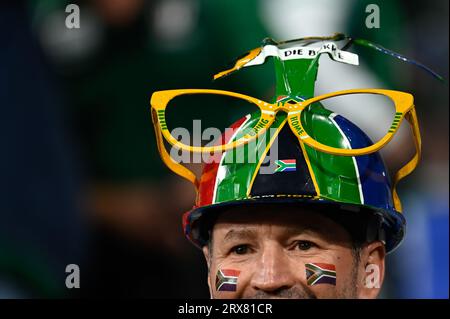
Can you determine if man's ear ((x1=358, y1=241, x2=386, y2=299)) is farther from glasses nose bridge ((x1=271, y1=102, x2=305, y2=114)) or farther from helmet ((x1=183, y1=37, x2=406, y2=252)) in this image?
glasses nose bridge ((x1=271, y1=102, x2=305, y2=114))

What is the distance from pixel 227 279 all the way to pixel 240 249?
0.41 feet

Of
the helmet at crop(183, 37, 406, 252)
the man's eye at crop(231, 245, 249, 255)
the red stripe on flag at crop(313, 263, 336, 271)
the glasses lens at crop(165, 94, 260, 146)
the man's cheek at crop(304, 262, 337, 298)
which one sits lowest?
the man's cheek at crop(304, 262, 337, 298)

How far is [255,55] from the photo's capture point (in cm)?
380

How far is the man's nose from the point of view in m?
3.38

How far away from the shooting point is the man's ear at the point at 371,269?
362cm

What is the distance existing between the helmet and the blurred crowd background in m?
1.16

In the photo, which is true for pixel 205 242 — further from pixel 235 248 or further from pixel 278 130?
pixel 278 130

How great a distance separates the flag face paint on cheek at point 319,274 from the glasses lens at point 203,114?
4.81 ft

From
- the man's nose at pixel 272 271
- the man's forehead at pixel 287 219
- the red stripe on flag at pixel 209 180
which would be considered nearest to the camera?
the man's nose at pixel 272 271

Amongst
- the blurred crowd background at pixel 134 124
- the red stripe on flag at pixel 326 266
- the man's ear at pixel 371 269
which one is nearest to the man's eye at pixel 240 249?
the red stripe on flag at pixel 326 266

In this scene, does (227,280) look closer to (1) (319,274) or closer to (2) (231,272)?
(2) (231,272)

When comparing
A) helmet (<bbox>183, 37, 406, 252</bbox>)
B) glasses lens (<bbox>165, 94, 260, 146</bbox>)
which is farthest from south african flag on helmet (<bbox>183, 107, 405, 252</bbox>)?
glasses lens (<bbox>165, 94, 260, 146</bbox>)

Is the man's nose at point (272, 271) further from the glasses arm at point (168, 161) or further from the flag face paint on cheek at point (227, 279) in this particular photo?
the glasses arm at point (168, 161)
